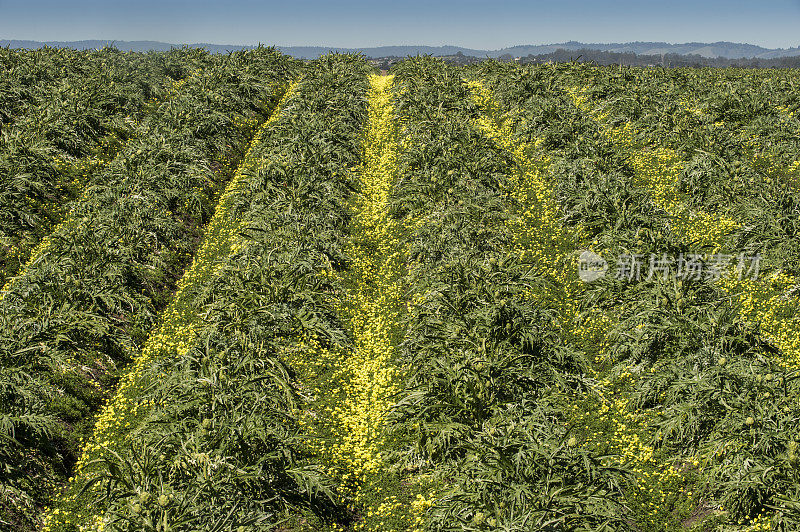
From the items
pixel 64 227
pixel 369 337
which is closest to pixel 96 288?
pixel 64 227

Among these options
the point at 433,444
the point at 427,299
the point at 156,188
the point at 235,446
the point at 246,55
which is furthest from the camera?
the point at 246,55

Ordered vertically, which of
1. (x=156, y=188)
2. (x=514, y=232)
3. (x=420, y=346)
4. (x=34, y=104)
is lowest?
(x=420, y=346)

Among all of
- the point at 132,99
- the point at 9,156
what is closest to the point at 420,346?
the point at 9,156

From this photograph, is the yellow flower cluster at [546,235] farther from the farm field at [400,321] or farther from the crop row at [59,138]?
the crop row at [59,138]

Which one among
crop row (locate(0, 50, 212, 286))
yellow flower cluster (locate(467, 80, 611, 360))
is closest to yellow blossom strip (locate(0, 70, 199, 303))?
crop row (locate(0, 50, 212, 286))

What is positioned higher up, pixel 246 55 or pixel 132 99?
pixel 246 55

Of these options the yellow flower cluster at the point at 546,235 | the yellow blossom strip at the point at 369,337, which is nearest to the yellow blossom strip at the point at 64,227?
the yellow blossom strip at the point at 369,337

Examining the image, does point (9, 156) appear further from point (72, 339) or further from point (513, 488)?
point (513, 488)
